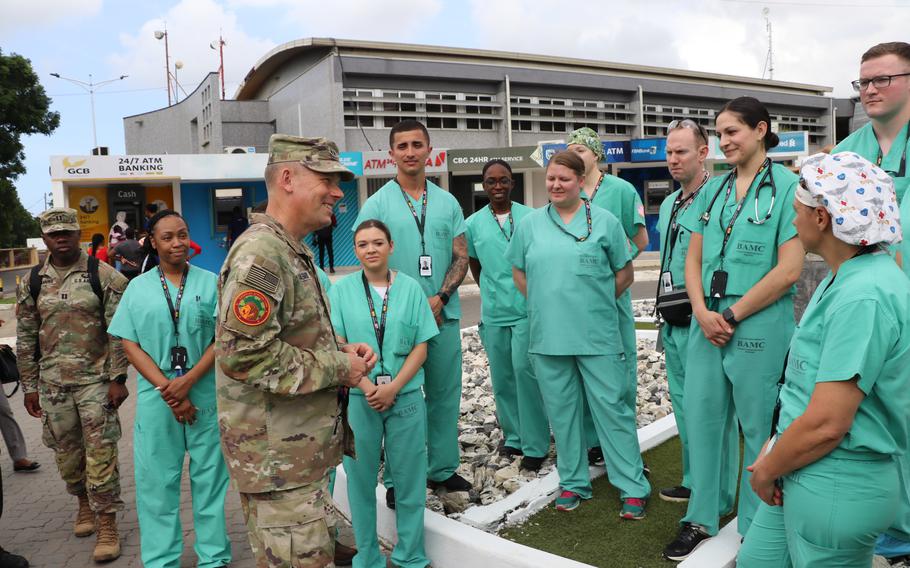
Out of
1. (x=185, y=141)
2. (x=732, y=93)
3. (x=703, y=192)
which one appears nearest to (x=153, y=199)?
(x=185, y=141)

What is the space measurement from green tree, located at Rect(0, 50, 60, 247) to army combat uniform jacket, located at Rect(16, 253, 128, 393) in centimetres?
3254

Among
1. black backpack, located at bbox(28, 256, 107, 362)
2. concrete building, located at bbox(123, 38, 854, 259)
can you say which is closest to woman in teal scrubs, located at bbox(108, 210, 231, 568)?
black backpack, located at bbox(28, 256, 107, 362)

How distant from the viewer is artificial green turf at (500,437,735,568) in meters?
4.03

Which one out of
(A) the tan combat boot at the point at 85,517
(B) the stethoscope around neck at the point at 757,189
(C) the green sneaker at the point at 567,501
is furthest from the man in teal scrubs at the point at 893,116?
(A) the tan combat boot at the point at 85,517

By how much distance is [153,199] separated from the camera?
25453 mm

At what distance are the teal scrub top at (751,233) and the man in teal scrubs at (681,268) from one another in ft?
1.19

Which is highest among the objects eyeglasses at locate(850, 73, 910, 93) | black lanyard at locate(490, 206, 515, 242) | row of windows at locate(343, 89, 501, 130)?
row of windows at locate(343, 89, 501, 130)

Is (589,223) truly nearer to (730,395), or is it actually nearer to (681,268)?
(681,268)

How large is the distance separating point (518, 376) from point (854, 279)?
349cm

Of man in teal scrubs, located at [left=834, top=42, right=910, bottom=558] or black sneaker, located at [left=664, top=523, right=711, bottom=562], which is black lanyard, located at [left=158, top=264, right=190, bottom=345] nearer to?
black sneaker, located at [left=664, top=523, right=711, bottom=562]

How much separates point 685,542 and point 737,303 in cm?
128

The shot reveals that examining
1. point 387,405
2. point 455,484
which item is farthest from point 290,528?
point 455,484

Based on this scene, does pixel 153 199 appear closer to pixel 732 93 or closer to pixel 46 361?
pixel 46 361

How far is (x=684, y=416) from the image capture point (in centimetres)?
420
